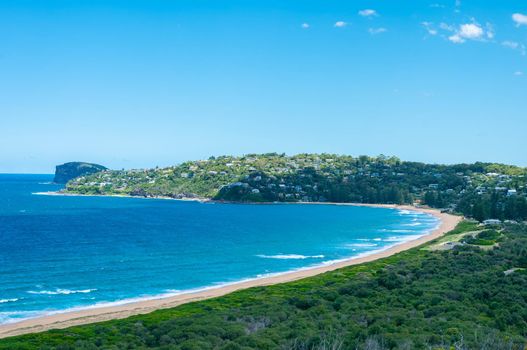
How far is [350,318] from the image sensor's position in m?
34.2

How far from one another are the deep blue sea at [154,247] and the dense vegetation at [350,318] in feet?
39.0

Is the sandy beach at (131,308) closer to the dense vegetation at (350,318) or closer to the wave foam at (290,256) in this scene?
the dense vegetation at (350,318)

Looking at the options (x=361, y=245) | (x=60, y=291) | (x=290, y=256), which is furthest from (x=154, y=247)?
(x=361, y=245)

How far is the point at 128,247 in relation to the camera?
82312mm

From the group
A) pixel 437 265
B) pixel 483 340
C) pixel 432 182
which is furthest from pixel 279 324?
pixel 432 182

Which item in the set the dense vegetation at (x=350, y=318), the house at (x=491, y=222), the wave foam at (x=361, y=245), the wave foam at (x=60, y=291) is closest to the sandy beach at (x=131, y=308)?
the dense vegetation at (x=350, y=318)

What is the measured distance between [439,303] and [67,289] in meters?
34.6

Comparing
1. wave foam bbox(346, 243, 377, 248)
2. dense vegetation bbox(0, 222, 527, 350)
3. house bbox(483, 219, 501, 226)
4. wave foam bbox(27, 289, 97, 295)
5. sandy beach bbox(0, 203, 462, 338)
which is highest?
house bbox(483, 219, 501, 226)

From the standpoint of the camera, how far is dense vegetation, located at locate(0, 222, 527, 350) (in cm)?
2803

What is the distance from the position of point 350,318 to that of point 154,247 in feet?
175

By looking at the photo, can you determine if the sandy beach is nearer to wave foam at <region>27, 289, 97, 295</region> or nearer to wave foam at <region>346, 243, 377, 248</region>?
wave foam at <region>27, 289, 97, 295</region>

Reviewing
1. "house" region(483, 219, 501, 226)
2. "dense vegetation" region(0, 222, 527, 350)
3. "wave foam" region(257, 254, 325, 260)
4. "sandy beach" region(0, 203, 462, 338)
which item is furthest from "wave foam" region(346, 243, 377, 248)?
"dense vegetation" region(0, 222, 527, 350)

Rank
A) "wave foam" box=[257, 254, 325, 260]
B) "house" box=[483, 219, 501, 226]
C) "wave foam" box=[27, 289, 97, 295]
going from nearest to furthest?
"wave foam" box=[27, 289, 97, 295], "wave foam" box=[257, 254, 325, 260], "house" box=[483, 219, 501, 226]

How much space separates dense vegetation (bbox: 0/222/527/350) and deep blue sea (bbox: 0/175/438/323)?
11875 mm
